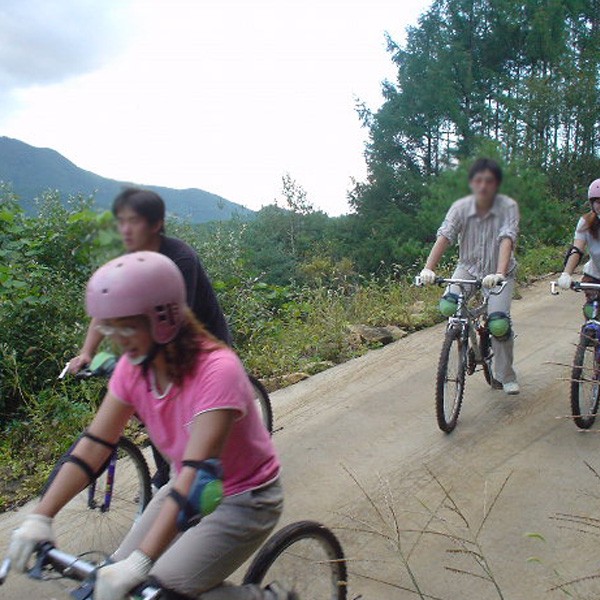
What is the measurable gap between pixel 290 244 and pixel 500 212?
72.6 ft

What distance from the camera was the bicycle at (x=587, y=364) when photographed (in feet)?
14.6

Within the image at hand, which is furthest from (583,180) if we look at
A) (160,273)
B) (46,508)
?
(46,508)

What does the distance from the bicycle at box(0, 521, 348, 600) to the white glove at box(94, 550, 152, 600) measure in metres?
0.08

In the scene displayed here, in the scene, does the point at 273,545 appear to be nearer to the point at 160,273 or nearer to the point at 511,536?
the point at 160,273

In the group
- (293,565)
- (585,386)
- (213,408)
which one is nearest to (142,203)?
(213,408)

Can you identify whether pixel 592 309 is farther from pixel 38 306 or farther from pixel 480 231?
pixel 38 306

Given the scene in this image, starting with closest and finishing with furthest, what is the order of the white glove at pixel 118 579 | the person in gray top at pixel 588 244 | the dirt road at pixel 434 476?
the white glove at pixel 118 579, the dirt road at pixel 434 476, the person in gray top at pixel 588 244

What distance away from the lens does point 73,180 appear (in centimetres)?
254

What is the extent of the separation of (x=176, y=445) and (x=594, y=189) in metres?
3.58

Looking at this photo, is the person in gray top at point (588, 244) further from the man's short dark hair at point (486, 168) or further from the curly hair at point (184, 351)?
the curly hair at point (184, 351)

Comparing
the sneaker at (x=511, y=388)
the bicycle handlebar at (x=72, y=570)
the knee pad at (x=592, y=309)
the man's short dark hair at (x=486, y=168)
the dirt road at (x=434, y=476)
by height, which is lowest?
the dirt road at (x=434, y=476)

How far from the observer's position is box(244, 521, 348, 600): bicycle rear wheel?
2320 millimetres

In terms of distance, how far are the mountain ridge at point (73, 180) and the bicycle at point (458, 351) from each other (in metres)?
2.31

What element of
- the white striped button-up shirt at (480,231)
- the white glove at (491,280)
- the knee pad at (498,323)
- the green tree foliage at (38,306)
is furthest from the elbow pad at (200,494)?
the green tree foliage at (38,306)
